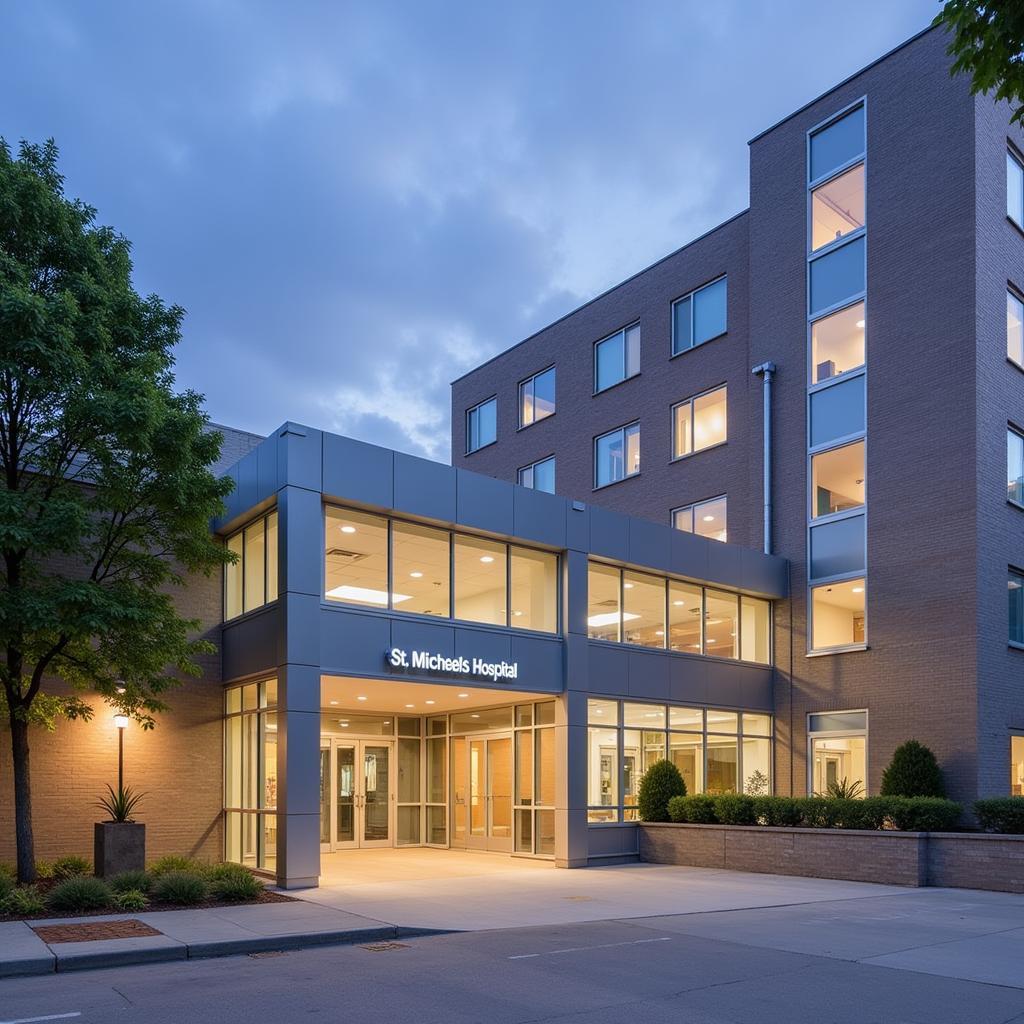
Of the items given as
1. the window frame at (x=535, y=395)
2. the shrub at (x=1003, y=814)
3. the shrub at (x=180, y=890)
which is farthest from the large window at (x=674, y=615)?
the window frame at (x=535, y=395)

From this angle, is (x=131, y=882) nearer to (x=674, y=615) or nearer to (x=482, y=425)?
(x=674, y=615)

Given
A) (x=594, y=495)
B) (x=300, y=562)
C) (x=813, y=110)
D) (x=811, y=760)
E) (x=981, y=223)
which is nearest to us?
(x=300, y=562)

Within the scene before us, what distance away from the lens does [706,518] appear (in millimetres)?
29016

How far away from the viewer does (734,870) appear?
20844 mm

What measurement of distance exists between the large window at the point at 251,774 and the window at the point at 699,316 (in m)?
16.4

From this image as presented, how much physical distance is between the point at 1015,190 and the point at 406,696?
18.3 metres

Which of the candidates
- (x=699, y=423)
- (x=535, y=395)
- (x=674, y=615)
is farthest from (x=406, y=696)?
(x=535, y=395)

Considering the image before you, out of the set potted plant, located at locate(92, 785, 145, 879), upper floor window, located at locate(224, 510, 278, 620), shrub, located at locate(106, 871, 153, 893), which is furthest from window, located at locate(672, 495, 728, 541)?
shrub, located at locate(106, 871, 153, 893)

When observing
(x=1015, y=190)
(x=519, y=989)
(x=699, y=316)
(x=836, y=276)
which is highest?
(x=1015, y=190)

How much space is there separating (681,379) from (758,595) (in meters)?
7.19

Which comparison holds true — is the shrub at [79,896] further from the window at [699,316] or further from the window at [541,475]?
the window at [541,475]

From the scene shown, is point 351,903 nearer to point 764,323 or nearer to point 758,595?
point 758,595

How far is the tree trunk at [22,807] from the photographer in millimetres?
15555

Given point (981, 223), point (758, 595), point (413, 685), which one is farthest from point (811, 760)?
point (981, 223)
